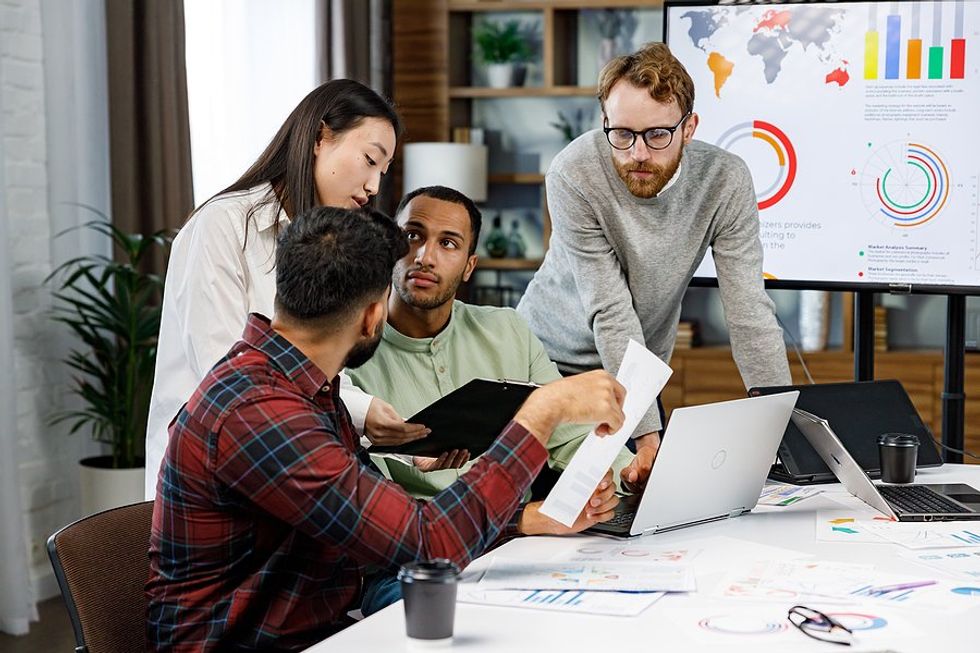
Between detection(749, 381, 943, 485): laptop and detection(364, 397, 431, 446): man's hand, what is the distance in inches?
28.0

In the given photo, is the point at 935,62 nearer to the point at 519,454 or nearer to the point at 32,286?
the point at 519,454

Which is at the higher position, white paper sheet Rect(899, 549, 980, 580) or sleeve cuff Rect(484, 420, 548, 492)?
sleeve cuff Rect(484, 420, 548, 492)

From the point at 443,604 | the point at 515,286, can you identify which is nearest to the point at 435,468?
the point at 443,604

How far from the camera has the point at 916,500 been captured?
6.33 ft

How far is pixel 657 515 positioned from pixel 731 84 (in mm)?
1696

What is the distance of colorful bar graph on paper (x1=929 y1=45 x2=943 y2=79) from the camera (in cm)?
290

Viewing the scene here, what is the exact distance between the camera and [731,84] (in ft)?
10.2

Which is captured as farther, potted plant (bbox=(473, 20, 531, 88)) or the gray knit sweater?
potted plant (bbox=(473, 20, 531, 88))

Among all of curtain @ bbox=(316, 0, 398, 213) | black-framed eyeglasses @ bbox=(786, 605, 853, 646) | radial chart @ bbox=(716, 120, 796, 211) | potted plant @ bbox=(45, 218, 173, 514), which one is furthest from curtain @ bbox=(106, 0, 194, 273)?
black-framed eyeglasses @ bbox=(786, 605, 853, 646)

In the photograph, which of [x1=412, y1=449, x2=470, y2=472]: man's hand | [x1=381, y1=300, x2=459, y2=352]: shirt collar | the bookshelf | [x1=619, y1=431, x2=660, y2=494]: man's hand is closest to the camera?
[x1=412, y1=449, x2=470, y2=472]: man's hand

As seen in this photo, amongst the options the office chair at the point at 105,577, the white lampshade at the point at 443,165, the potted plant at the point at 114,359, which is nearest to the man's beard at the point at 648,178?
the office chair at the point at 105,577

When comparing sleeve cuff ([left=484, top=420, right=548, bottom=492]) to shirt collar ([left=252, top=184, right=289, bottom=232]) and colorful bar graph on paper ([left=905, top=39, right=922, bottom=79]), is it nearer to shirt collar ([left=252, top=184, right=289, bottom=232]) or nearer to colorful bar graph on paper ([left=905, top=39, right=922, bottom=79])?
shirt collar ([left=252, top=184, right=289, bottom=232])

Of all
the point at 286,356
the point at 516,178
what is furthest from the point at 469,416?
the point at 516,178

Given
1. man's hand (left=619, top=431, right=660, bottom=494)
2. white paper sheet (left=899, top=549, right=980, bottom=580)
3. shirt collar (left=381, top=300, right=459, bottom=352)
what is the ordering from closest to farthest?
white paper sheet (left=899, top=549, right=980, bottom=580), man's hand (left=619, top=431, right=660, bottom=494), shirt collar (left=381, top=300, right=459, bottom=352)
